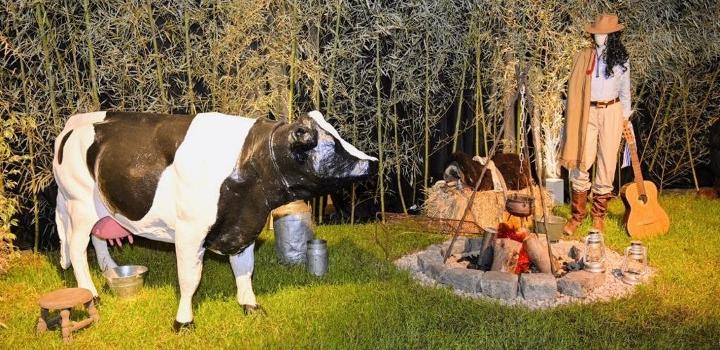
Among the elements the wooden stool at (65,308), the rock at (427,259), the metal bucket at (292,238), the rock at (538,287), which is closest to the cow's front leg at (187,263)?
the wooden stool at (65,308)

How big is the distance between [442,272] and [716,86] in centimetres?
446

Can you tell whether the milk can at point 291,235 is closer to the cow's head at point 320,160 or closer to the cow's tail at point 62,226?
the cow's tail at point 62,226

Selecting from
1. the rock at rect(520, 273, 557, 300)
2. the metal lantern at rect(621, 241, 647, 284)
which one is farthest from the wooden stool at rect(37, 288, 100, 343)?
the metal lantern at rect(621, 241, 647, 284)

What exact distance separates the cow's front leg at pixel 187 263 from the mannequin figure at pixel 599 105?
3169 mm

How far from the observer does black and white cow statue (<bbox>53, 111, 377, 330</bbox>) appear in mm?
2863

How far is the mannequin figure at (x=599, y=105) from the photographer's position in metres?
4.80

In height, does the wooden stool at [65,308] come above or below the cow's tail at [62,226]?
below

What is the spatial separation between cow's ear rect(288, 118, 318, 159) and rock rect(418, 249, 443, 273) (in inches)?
65.4

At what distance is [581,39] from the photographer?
556 cm

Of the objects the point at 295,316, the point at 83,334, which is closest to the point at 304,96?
the point at 295,316

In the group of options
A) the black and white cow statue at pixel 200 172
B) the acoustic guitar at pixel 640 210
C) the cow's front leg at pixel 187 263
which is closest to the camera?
the black and white cow statue at pixel 200 172

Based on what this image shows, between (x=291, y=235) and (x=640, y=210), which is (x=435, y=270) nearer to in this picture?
(x=291, y=235)

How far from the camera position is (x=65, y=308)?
10.2ft

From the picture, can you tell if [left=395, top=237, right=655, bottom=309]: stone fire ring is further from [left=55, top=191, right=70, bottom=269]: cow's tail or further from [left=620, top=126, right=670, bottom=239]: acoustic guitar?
[left=55, top=191, right=70, bottom=269]: cow's tail
